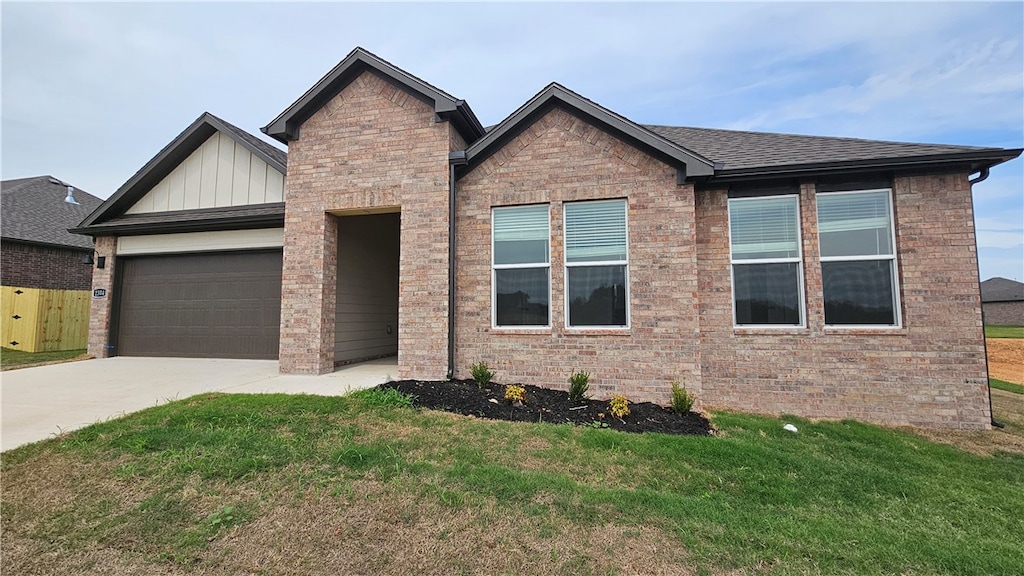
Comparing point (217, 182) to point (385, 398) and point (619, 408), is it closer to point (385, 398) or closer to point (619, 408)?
point (385, 398)

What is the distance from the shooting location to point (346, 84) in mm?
8328

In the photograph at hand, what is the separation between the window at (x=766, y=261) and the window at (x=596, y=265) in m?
1.87

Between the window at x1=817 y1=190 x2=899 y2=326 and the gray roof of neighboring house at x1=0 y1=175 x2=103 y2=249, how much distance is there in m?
21.1

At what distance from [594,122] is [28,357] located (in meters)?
14.9

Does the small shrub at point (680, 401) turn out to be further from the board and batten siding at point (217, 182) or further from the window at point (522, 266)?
the board and batten siding at point (217, 182)

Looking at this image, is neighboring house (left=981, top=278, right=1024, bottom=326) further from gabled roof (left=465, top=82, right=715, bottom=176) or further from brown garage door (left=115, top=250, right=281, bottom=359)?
brown garage door (left=115, top=250, right=281, bottom=359)

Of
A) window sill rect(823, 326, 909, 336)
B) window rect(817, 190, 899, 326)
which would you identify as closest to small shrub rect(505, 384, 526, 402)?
window sill rect(823, 326, 909, 336)

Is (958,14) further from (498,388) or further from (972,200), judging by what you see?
(498,388)

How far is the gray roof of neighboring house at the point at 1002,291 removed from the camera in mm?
39741

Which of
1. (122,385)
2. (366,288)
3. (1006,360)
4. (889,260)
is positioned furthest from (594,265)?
(1006,360)

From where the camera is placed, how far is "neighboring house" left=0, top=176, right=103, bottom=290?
14.6 metres

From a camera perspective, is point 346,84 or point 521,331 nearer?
point 521,331

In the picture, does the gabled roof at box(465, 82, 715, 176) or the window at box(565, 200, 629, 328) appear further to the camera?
the window at box(565, 200, 629, 328)

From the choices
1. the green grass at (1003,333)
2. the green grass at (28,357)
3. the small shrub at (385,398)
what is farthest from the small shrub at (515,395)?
the green grass at (1003,333)
